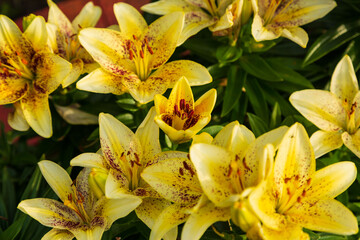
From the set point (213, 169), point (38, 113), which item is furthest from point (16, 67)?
point (213, 169)

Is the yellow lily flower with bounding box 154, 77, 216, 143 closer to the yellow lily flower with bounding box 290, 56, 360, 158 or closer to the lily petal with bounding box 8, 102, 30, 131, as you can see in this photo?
the yellow lily flower with bounding box 290, 56, 360, 158

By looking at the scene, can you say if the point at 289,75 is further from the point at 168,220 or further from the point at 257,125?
the point at 168,220

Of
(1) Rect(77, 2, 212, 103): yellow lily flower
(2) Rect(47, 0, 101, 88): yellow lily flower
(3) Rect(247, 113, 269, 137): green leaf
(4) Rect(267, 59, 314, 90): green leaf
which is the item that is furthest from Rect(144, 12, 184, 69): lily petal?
(4) Rect(267, 59, 314, 90): green leaf

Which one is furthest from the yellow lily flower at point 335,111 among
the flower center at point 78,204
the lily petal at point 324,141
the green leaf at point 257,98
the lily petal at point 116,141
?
the flower center at point 78,204

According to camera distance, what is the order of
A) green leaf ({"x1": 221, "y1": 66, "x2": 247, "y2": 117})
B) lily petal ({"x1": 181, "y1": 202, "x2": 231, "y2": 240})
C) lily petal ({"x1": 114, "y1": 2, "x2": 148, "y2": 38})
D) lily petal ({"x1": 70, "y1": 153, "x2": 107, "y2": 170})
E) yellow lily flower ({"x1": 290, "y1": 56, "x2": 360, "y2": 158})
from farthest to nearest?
green leaf ({"x1": 221, "y1": 66, "x2": 247, "y2": 117}), lily petal ({"x1": 114, "y1": 2, "x2": 148, "y2": 38}), yellow lily flower ({"x1": 290, "y1": 56, "x2": 360, "y2": 158}), lily petal ({"x1": 70, "y1": 153, "x2": 107, "y2": 170}), lily petal ({"x1": 181, "y1": 202, "x2": 231, "y2": 240})

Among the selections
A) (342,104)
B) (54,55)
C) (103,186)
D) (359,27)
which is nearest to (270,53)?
(359,27)

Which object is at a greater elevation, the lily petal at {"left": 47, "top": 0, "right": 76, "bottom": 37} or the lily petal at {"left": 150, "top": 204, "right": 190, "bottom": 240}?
the lily petal at {"left": 47, "top": 0, "right": 76, "bottom": 37}

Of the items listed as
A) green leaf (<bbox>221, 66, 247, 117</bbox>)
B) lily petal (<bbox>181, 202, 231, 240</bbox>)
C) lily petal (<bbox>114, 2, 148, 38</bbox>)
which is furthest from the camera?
green leaf (<bbox>221, 66, 247, 117</bbox>)
